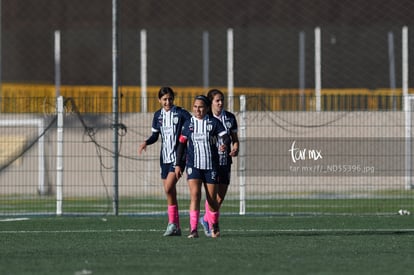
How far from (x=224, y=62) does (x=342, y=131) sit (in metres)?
11.9

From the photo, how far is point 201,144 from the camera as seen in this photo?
637 inches

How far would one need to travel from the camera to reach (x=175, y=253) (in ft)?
45.1

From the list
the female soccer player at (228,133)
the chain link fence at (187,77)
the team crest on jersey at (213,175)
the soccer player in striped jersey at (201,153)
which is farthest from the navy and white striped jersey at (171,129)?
the chain link fence at (187,77)

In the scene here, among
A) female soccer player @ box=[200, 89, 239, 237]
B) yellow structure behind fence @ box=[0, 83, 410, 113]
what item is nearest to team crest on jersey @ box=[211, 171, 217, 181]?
female soccer player @ box=[200, 89, 239, 237]

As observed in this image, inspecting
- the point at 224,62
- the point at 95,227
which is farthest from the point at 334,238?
the point at 224,62

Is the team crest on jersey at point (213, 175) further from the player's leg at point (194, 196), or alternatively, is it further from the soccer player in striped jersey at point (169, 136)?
the soccer player in striped jersey at point (169, 136)

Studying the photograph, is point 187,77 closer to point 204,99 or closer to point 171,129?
point 171,129

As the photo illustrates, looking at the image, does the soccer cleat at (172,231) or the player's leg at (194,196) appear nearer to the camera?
the player's leg at (194,196)

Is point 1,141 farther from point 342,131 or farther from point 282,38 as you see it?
point 282,38

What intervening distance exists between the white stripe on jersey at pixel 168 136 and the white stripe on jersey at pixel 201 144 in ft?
2.56

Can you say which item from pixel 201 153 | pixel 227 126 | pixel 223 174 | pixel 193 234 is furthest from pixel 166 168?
pixel 193 234

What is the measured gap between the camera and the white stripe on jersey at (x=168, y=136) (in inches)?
667

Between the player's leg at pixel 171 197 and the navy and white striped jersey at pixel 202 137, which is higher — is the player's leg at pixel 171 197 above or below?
below

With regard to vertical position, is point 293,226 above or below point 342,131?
below
